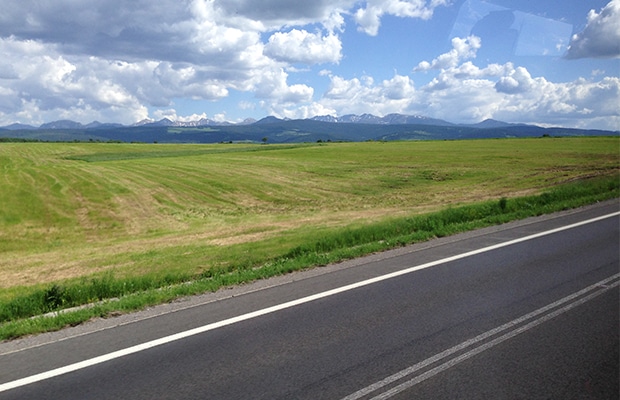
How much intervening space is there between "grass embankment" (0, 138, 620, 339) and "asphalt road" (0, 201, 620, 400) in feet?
4.31

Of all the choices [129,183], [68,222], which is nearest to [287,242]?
[68,222]

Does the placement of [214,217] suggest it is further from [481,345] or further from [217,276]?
[481,345]

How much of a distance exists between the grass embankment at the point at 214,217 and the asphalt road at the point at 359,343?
132 centimetres

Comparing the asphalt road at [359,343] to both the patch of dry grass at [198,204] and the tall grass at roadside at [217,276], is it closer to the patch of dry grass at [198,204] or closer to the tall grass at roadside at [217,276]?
the tall grass at roadside at [217,276]

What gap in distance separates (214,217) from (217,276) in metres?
16.6

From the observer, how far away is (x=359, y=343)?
20.7 ft

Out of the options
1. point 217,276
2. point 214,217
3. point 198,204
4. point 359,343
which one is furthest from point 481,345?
point 198,204

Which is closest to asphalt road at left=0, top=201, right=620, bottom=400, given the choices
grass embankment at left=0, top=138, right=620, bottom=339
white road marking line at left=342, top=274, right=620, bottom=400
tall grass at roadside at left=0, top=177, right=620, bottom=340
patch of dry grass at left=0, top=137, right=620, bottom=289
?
white road marking line at left=342, top=274, right=620, bottom=400

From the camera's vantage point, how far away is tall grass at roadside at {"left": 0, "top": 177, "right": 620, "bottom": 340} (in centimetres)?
798

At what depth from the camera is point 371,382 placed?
17.3 ft

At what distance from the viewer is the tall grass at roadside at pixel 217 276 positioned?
26.2ft

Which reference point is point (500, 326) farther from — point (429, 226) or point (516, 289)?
point (429, 226)

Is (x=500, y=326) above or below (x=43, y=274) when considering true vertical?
above

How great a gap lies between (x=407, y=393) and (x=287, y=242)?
416 inches
